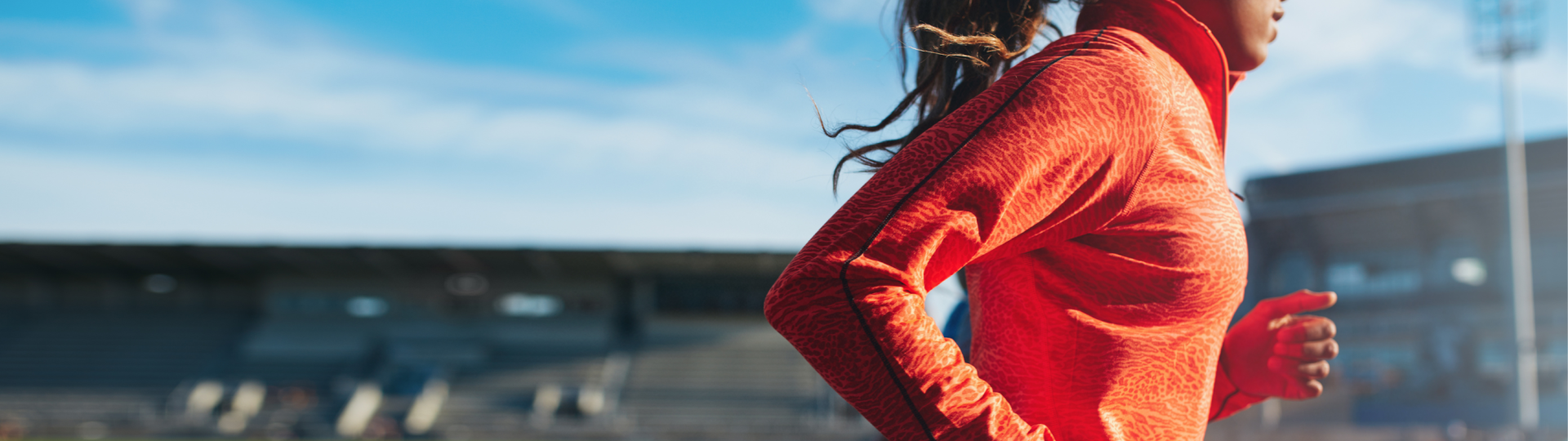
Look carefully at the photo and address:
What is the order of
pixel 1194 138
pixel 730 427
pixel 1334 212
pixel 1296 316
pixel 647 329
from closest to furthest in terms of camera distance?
1. pixel 1194 138
2. pixel 1296 316
3. pixel 730 427
4. pixel 1334 212
5. pixel 647 329

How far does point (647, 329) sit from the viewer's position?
28734mm

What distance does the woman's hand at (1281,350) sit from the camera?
3.73ft

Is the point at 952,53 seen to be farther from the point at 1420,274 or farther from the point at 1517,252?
the point at 1420,274

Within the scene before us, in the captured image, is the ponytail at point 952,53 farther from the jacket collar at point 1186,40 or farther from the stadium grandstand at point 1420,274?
the stadium grandstand at point 1420,274

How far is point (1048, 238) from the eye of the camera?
79 centimetres

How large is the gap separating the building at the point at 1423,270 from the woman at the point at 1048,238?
994 inches

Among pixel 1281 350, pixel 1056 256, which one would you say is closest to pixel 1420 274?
pixel 1281 350

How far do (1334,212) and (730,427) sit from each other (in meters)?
17.4

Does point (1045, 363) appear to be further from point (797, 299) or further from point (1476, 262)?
point (1476, 262)

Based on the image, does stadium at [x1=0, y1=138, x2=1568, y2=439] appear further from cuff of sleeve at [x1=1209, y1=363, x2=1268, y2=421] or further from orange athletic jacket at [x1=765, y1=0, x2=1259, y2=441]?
orange athletic jacket at [x1=765, y1=0, x2=1259, y2=441]

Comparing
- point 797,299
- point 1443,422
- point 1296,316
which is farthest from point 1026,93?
point 1443,422

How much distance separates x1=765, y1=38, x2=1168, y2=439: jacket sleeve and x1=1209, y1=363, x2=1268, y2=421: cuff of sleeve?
0.51 meters

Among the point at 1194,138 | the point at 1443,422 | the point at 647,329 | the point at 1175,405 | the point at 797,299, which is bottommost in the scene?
the point at 1443,422

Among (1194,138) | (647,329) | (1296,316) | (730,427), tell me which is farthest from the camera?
(647,329)
